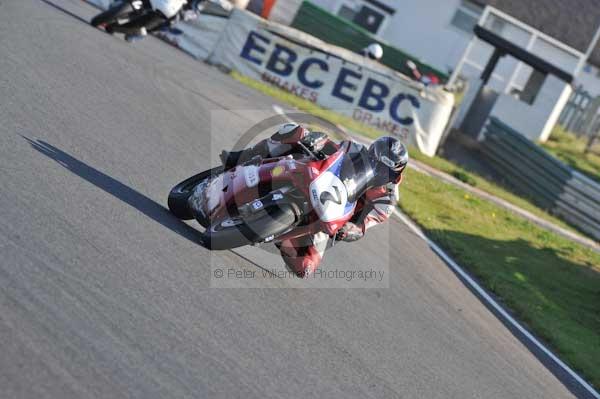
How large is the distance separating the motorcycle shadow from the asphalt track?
0.03 m

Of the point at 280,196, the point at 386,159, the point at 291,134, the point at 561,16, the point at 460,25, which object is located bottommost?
the point at 280,196

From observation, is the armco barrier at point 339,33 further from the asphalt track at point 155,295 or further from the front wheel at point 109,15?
the asphalt track at point 155,295

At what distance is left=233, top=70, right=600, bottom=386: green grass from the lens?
11516 mm

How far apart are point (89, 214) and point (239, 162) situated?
1.87 metres

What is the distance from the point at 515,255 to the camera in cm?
1518

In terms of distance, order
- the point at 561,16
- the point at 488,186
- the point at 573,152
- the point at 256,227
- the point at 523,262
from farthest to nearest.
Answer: the point at 561,16
the point at 573,152
the point at 488,186
the point at 523,262
the point at 256,227

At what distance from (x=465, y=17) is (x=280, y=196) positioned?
1246 inches

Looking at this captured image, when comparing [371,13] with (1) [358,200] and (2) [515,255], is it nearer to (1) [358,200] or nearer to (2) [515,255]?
(2) [515,255]

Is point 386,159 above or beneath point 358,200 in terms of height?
above

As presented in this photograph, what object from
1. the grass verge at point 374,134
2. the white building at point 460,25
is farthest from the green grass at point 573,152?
the grass verge at point 374,134

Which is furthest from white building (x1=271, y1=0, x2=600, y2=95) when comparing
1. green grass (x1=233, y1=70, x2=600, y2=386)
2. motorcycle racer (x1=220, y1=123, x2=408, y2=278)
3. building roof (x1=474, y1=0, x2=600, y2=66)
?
motorcycle racer (x1=220, y1=123, x2=408, y2=278)

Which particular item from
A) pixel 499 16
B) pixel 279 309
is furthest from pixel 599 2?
pixel 279 309

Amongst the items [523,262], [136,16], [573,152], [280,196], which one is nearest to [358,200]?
[280,196]

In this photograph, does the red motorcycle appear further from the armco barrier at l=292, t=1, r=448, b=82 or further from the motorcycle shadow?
the armco barrier at l=292, t=1, r=448, b=82
